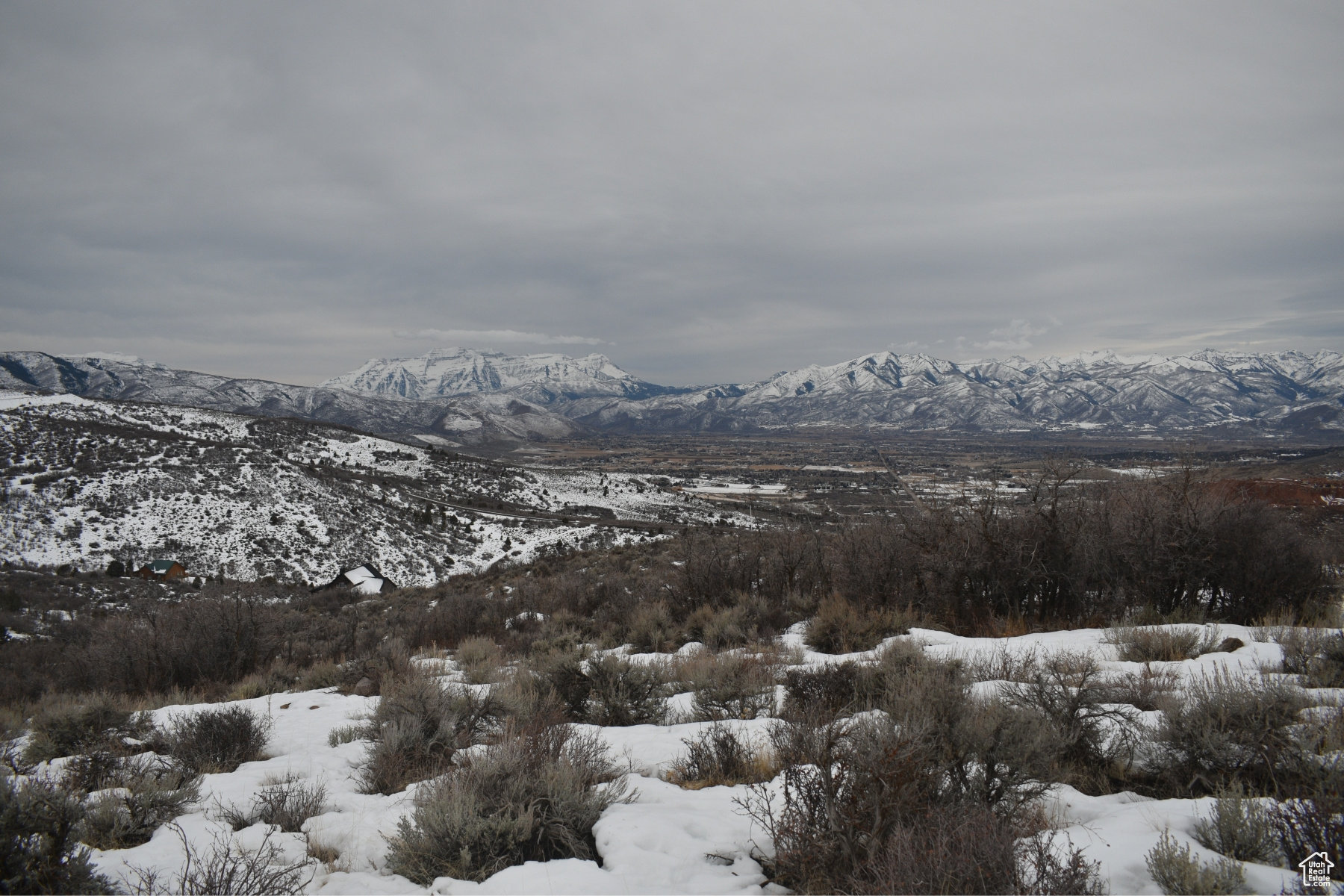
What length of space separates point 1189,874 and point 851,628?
5848 millimetres

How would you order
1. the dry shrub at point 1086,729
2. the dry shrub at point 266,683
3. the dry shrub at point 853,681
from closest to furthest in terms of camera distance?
1. the dry shrub at point 1086,729
2. the dry shrub at point 853,681
3. the dry shrub at point 266,683

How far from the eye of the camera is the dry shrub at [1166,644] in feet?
19.8

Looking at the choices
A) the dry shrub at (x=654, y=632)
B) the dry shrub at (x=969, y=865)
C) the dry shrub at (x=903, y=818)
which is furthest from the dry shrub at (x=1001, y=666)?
the dry shrub at (x=654, y=632)

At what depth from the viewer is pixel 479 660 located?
9000 mm

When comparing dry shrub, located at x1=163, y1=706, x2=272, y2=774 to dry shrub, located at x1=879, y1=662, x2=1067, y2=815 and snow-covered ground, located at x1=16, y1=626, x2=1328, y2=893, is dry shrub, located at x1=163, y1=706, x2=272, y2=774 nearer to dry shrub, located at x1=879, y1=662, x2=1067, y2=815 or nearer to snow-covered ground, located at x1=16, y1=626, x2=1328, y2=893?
snow-covered ground, located at x1=16, y1=626, x2=1328, y2=893

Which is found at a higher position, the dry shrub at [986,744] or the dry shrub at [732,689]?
the dry shrub at [986,744]

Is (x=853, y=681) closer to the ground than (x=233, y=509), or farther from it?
farther from it

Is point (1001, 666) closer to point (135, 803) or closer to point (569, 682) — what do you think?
point (569, 682)

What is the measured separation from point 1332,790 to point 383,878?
533cm

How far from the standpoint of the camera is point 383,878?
3.29 metres

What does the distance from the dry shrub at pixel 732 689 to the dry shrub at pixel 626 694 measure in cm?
42

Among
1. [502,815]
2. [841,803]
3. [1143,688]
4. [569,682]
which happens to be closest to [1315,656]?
[1143,688]

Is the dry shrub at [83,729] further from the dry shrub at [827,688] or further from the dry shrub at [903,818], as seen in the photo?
the dry shrub at [827,688]

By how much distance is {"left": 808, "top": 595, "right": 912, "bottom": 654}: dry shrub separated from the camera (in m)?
8.05
